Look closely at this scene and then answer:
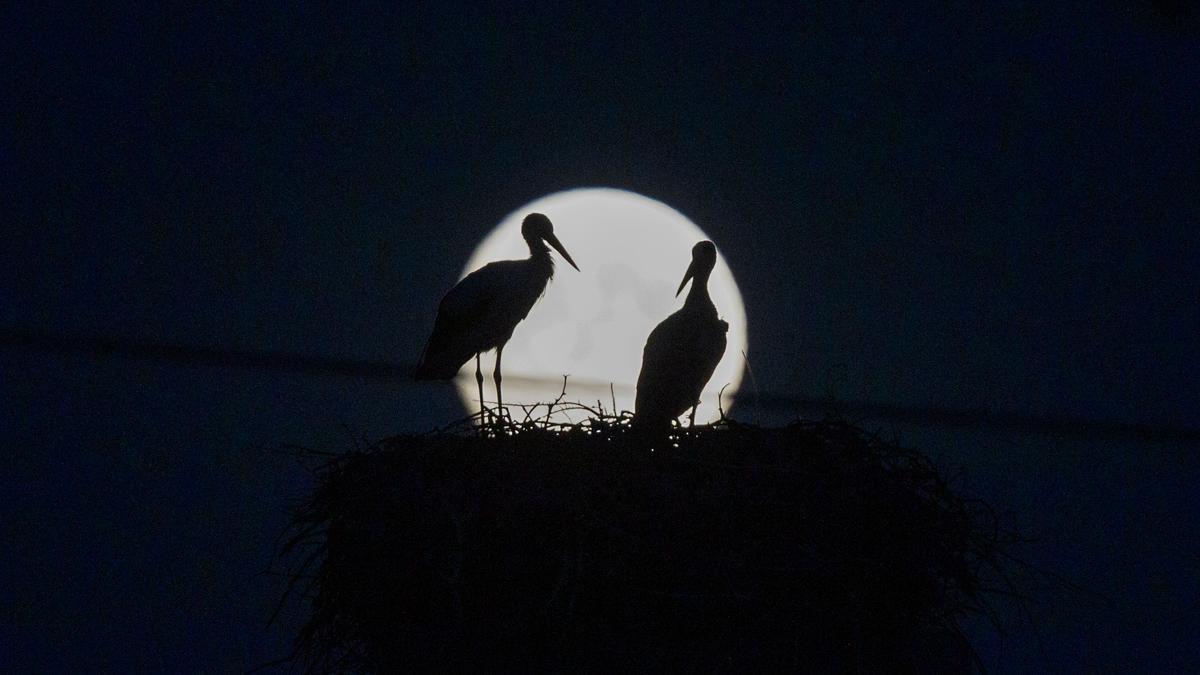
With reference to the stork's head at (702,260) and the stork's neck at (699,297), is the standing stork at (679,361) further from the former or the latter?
the stork's head at (702,260)

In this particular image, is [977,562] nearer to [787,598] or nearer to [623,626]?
[787,598]

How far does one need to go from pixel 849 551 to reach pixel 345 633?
114cm

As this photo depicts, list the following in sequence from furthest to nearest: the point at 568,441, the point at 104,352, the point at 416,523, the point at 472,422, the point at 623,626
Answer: the point at 104,352 < the point at 472,422 < the point at 568,441 < the point at 416,523 < the point at 623,626

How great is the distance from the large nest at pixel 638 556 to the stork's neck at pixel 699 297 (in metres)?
1.51

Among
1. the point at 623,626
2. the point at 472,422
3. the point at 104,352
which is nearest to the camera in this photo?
the point at 623,626

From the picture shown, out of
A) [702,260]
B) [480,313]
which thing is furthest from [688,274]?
[480,313]

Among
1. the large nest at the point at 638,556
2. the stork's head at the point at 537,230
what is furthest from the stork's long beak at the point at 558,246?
the large nest at the point at 638,556

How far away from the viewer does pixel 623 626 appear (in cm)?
254

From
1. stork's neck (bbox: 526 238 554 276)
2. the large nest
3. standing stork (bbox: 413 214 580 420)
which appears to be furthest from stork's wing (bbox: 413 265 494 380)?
the large nest

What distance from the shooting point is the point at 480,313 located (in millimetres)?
4875

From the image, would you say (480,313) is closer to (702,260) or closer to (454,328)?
(454,328)

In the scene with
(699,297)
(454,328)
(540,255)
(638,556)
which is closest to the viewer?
(638,556)

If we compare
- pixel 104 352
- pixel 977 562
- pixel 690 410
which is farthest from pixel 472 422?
pixel 104 352

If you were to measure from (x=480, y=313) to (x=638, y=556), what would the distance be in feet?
7.93
